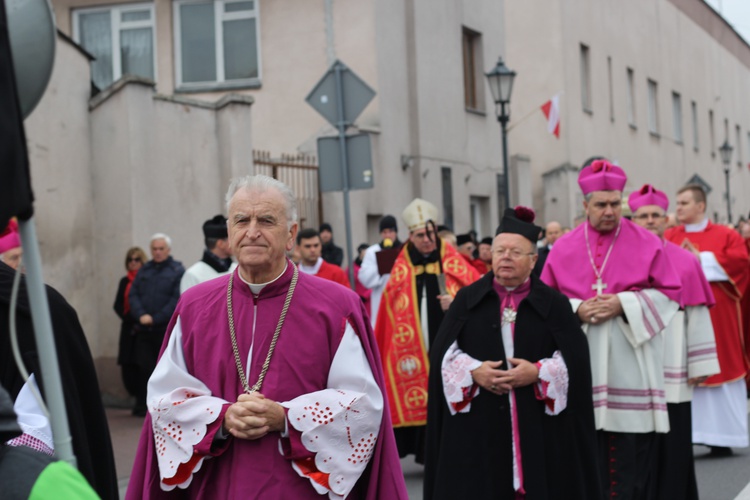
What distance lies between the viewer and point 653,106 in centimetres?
3978

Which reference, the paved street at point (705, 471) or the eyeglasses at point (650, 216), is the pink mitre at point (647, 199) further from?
the paved street at point (705, 471)

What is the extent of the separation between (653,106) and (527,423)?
34.2 meters

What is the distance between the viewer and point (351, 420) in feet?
15.8

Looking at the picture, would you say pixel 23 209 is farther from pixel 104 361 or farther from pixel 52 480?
pixel 104 361

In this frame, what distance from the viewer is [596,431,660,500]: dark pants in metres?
7.73

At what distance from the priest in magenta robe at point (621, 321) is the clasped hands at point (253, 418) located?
3362mm

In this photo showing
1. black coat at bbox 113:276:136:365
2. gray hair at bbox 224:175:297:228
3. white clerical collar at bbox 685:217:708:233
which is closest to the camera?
gray hair at bbox 224:175:297:228

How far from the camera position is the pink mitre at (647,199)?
31.4ft

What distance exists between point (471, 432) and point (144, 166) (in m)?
8.46

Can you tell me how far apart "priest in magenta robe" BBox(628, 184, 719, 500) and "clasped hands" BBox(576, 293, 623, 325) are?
0.72 m

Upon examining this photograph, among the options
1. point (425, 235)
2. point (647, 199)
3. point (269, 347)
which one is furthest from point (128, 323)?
point (269, 347)

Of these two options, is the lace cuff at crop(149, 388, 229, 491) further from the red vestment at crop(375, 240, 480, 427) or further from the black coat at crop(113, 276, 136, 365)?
the black coat at crop(113, 276, 136, 365)

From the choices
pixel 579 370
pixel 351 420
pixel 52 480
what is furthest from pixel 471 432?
pixel 52 480

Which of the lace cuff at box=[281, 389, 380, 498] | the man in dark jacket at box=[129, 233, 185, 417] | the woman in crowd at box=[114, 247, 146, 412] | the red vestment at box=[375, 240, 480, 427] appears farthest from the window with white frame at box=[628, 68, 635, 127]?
the lace cuff at box=[281, 389, 380, 498]
